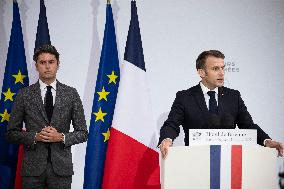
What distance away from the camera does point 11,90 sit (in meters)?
2.94

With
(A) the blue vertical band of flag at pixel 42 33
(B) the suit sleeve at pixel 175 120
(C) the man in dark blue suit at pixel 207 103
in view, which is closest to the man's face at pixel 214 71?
(C) the man in dark blue suit at pixel 207 103

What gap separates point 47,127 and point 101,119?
833 mm

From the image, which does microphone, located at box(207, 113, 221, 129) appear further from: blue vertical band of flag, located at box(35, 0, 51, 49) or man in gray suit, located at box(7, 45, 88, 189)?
blue vertical band of flag, located at box(35, 0, 51, 49)

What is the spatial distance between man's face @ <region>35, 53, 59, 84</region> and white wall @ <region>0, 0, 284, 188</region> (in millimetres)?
1000

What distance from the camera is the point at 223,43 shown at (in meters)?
3.55

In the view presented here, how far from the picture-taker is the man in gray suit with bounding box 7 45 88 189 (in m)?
2.19

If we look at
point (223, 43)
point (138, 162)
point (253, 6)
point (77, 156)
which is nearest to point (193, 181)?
point (138, 162)

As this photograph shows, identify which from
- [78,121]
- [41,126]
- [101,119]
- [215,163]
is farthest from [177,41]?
[215,163]

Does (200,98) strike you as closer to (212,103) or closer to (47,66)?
(212,103)

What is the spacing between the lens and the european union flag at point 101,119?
9.73 ft

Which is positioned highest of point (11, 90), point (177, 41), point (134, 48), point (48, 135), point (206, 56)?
point (177, 41)

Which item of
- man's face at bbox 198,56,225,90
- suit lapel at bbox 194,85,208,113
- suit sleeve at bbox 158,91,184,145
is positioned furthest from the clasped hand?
man's face at bbox 198,56,225,90

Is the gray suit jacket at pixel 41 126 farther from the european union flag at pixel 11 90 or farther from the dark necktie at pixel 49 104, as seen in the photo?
the european union flag at pixel 11 90

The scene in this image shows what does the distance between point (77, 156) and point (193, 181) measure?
6.31 ft
